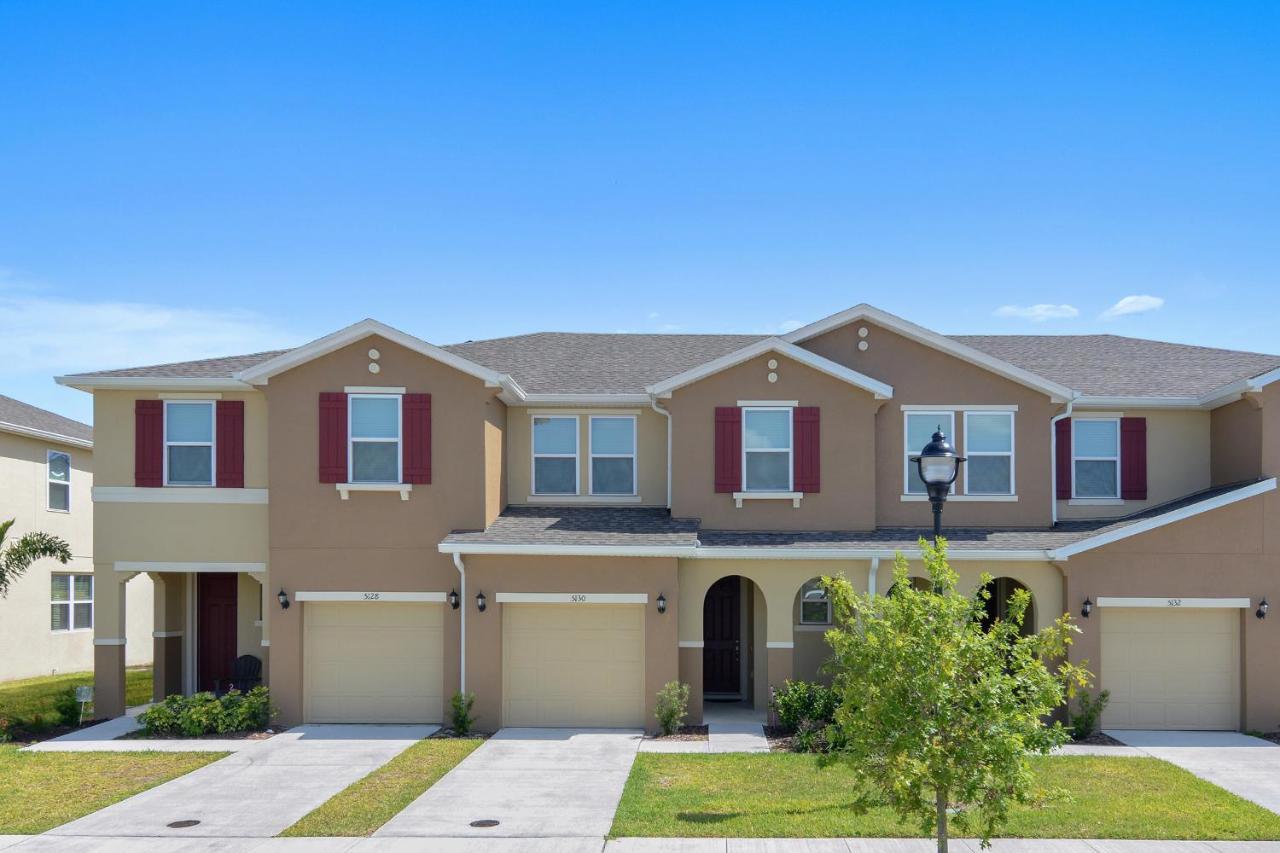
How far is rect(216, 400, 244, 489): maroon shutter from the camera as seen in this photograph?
18688 mm

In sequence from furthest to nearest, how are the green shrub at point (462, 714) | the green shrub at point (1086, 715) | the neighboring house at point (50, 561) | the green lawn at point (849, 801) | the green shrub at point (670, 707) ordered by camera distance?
the neighboring house at point (50, 561), the green shrub at point (462, 714), the green shrub at point (670, 707), the green shrub at point (1086, 715), the green lawn at point (849, 801)

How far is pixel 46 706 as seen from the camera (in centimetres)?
2009

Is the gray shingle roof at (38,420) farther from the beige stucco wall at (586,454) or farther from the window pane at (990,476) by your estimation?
the window pane at (990,476)

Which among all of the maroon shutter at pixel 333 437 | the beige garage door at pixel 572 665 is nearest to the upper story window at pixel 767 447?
the beige garage door at pixel 572 665

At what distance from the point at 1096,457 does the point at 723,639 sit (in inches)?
300

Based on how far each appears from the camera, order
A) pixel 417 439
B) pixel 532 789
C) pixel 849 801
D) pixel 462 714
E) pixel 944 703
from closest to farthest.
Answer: pixel 944 703 → pixel 849 801 → pixel 532 789 → pixel 462 714 → pixel 417 439

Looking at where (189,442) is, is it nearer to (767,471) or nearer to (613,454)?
(613,454)

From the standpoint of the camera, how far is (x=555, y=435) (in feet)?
65.5

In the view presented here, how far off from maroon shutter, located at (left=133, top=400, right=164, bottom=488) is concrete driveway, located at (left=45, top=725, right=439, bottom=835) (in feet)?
16.6

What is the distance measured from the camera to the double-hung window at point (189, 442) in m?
18.8

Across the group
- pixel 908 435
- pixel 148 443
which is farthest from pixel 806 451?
pixel 148 443

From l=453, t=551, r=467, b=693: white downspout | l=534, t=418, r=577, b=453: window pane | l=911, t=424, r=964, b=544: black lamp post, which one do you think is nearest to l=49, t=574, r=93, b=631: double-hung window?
l=453, t=551, r=467, b=693: white downspout

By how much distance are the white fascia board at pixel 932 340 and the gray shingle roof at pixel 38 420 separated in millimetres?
17672

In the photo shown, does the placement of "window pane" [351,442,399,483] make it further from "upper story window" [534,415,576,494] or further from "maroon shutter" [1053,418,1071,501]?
"maroon shutter" [1053,418,1071,501]
